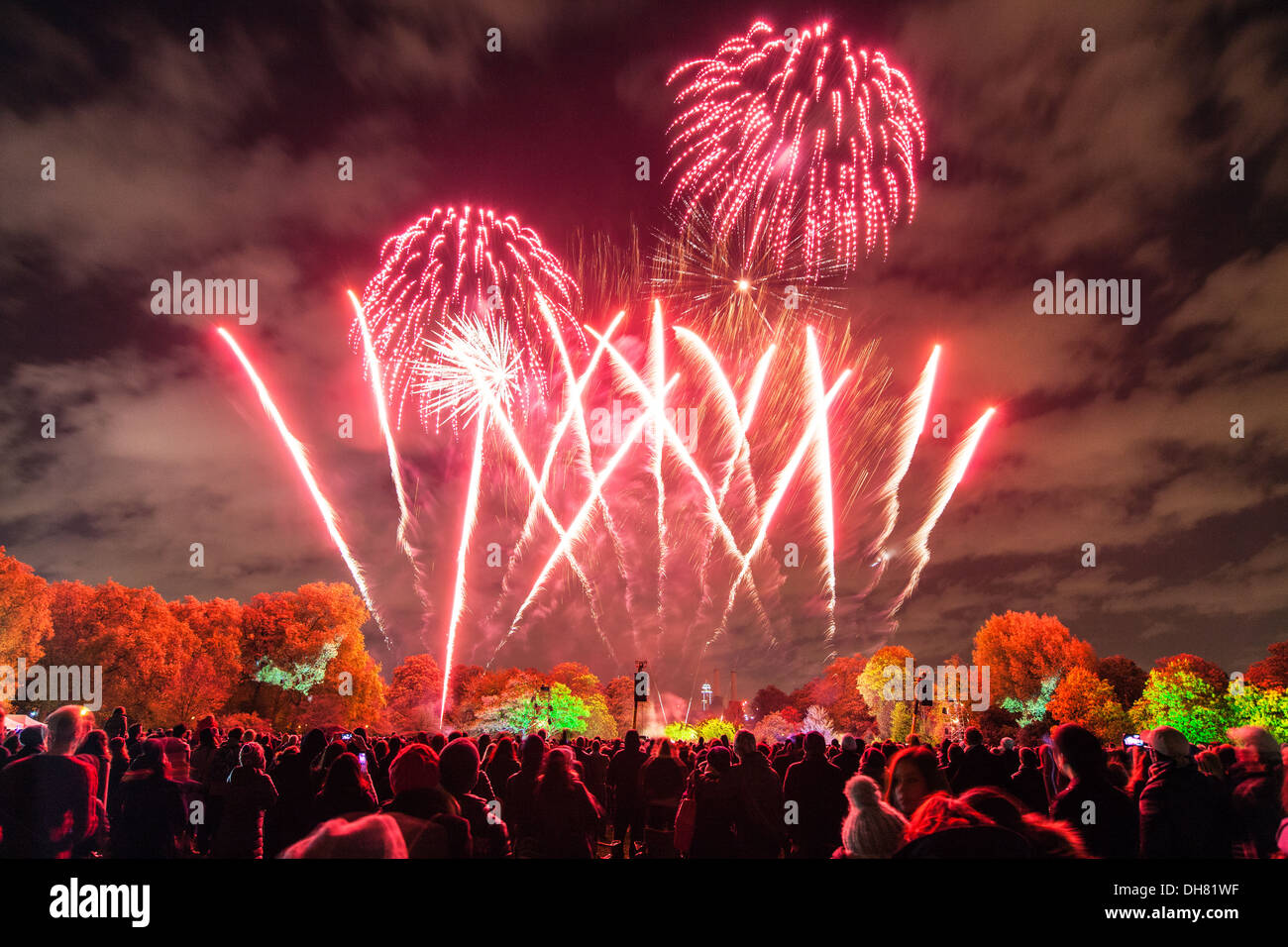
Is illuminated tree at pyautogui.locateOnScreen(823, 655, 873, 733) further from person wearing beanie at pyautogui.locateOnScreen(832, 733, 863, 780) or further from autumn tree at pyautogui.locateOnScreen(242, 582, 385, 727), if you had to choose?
person wearing beanie at pyautogui.locateOnScreen(832, 733, 863, 780)

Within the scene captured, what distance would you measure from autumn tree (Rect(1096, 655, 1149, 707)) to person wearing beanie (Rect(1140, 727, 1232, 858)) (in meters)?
75.1

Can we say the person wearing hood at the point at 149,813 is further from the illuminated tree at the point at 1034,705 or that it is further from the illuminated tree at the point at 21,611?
the illuminated tree at the point at 1034,705

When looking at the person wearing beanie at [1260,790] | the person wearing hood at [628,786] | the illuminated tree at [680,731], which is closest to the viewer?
the person wearing beanie at [1260,790]

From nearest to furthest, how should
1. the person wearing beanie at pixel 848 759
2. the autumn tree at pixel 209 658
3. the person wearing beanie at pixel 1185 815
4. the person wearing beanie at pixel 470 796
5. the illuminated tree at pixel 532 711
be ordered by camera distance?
the person wearing beanie at pixel 1185 815 → the person wearing beanie at pixel 470 796 → the person wearing beanie at pixel 848 759 → the autumn tree at pixel 209 658 → the illuminated tree at pixel 532 711

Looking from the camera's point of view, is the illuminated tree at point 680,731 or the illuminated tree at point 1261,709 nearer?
the illuminated tree at point 1261,709

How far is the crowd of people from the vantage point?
354 cm

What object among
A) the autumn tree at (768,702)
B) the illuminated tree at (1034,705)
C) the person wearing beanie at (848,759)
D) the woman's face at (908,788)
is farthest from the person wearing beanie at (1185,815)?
the autumn tree at (768,702)

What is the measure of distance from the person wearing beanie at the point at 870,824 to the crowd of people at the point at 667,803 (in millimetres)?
10

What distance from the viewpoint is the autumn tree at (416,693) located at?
266 ft

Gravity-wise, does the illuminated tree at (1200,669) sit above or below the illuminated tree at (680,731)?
above

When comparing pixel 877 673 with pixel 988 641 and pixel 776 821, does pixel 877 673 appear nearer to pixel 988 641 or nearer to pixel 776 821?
pixel 988 641
